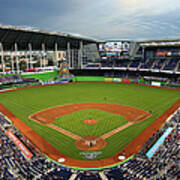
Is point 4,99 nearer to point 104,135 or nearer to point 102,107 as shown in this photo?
point 102,107

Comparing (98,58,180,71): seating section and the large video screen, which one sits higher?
the large video screen

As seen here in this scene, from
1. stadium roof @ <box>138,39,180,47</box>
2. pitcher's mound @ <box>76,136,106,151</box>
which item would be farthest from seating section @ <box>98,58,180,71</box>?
pitcher's mound @ <box>76,136,106,151</box>

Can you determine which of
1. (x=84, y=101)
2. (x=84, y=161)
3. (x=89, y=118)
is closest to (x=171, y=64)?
(x=84, y=101)

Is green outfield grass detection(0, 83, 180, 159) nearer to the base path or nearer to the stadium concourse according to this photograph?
the base path

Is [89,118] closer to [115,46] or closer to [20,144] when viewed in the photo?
[20,144]

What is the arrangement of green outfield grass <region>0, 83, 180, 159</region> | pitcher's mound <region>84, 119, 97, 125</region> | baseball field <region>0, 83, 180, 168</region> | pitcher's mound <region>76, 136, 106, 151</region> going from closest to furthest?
pitcher's mound <region>76, 136, 106, 151</region>
green outfield grass <region>0, 83, 180, 159</region>
baseball field <region>0, 83, 180, 168</region>
pitcher's mound <region>84, 119, 97, 125</region>


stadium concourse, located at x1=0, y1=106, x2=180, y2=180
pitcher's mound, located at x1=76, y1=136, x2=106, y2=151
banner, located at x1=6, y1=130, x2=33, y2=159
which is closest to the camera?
stadium concourse, located at x1=0, y1=106, x2=180, y2=180

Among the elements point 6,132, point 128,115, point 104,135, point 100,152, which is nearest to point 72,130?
point 104,135

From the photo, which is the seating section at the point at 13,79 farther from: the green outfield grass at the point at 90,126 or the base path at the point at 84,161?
the green outfield grass at the point at 90,126
